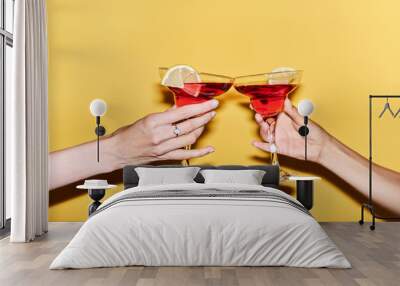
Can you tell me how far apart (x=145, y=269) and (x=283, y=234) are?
A: 3.45ft

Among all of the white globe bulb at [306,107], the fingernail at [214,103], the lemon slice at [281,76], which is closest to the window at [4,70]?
the fingernail at [214,103]

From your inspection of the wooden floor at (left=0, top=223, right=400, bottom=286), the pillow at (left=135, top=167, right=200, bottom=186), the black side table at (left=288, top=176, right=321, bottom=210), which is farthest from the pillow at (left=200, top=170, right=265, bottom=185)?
the wooden floor at (left=0, top=223, right=400, bottom=286)

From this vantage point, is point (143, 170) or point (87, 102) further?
point (87, 102)

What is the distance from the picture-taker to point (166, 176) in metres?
6.38

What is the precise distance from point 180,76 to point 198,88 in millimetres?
245

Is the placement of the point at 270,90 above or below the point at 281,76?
below

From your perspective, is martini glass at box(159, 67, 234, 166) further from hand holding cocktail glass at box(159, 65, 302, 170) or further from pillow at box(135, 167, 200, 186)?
pillow at box(135, 167, 200, 186)

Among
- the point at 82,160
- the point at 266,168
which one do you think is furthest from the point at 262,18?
the point at 82,160

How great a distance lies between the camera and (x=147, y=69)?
6969 millimetres

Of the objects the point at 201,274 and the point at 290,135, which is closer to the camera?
the point at 201,274

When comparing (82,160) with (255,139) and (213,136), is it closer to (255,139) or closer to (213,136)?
(213,136)

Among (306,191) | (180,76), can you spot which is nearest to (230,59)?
(180,76)

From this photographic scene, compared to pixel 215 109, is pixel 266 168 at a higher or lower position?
lower

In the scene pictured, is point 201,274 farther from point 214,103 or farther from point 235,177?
point 214,103
